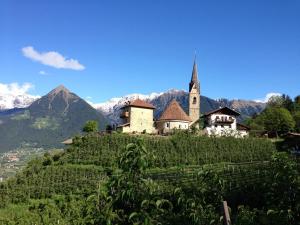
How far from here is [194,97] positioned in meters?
56.9

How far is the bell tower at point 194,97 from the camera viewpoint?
5588 centimetres

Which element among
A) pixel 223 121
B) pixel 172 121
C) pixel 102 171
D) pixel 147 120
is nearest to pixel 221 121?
pixel 223 121

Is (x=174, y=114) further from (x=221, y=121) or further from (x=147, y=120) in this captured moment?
(x=221, y=121)

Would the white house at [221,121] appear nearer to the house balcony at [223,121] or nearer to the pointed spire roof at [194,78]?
the house balcony at [223,121]

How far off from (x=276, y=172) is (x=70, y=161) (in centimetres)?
3824

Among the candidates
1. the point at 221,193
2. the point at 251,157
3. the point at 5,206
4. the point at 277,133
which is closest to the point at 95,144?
the point at 5,206

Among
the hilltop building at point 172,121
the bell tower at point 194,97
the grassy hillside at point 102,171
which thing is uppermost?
the bell tower at point 194,97

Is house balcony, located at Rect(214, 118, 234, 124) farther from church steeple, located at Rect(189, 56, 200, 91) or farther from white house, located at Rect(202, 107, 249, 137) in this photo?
church steeple, located at Rect(189, 56, 200, 91)

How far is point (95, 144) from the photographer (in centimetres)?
4591

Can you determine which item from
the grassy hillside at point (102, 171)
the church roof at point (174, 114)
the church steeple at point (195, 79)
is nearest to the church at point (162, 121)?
the church roof at point (174, 114)

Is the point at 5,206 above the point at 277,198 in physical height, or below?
below

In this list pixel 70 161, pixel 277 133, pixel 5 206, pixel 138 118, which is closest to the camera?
pixel 5 206

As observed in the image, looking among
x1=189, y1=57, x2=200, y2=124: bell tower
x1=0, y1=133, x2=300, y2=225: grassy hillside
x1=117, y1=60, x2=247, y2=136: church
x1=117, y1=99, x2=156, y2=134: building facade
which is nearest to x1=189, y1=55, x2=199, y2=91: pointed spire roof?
x1=189, y1=57, x2=200, y2=124: bell tower

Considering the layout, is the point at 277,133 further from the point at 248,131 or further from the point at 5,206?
the point at 5,206
